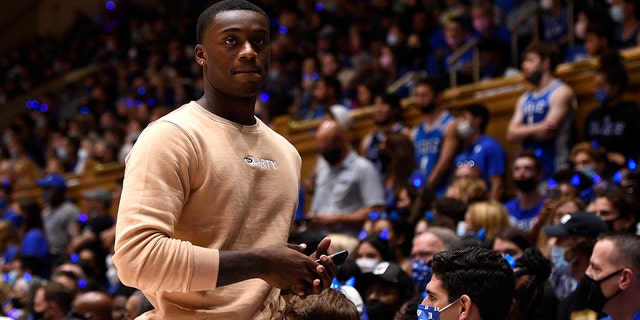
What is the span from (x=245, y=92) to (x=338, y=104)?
6498 millimetres

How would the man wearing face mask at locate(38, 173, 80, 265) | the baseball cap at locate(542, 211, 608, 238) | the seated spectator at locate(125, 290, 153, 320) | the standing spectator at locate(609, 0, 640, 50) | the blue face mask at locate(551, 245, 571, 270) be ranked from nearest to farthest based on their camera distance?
the baseball cap at locate(542, 211, 608, 238), the seated spectator at locate(125, 290, 153, 320), the blue face mask at locate(551, 245, 571, 270), the standing spectator at locate(609, 0, 640, 50), the man wearing face mask at locate(38, 173, 80, 265)

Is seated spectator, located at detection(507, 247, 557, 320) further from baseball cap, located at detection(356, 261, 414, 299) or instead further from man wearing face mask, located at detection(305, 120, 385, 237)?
man wearing face mask, located at detection(305, 120, 385, 237)

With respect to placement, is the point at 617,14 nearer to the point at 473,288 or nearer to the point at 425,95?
the point at 425,95

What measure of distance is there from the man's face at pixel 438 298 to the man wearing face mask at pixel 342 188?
337cm

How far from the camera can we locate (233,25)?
→ 7.45 feet

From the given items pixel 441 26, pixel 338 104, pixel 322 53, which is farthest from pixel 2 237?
pixel 441 26

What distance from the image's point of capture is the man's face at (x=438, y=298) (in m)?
2.87

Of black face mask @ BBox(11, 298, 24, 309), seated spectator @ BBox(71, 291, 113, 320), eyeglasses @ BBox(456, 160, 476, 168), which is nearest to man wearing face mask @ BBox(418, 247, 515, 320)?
seated spectator @ BBox(71, 291, 113, 320)

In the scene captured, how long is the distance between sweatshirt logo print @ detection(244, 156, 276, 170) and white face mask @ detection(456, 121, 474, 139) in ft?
15.5

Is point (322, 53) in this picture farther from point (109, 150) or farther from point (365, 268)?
Answer: point (365, 268)

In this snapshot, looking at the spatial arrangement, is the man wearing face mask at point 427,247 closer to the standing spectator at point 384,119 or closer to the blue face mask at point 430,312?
the blue face mask at point 430,312

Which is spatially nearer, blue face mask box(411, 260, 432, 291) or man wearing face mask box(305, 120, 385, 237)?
blue face mask box(411, 260, 432, 291)

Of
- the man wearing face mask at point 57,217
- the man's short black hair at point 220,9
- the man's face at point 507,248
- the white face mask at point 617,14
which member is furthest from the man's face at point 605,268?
the man wearing face mask at point 57,217

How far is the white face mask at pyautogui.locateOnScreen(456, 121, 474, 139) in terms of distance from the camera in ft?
22.7
